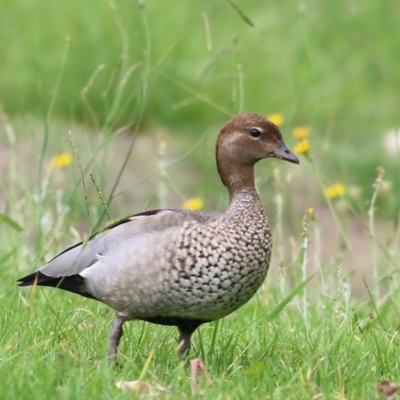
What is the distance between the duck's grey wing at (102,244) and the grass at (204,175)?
99mm

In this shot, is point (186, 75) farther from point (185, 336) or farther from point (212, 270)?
point (212, 270)

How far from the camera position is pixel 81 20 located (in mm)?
8555

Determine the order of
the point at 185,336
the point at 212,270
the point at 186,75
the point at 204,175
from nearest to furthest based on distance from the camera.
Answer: the point at 212,270 → the point at 185,336 → the point at 204,175 → the point at 186,75

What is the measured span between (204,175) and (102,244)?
1.38 m

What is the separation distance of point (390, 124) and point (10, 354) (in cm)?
618

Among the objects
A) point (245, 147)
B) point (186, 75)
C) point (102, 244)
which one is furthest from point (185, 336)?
point (186, 75)

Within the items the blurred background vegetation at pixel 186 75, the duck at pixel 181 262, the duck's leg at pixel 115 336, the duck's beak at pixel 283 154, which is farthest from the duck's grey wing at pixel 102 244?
the blurred background vegetation at pixel 186 75

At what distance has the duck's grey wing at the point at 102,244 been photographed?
12.6 ft

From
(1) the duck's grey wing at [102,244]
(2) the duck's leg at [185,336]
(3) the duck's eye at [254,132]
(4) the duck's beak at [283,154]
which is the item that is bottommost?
(2) the duck's leg at [185,336]

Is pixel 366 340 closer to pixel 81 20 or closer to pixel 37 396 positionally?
pixel 37 396

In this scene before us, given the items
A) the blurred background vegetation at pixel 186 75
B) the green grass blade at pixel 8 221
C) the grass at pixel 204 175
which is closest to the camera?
the grass at pixel 204 175

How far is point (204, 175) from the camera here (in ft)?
17.2

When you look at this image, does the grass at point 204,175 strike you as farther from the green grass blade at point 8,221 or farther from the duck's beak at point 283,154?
the duck's beak at point 283,154

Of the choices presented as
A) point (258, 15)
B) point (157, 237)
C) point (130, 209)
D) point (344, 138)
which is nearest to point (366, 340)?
point (157, 237)
